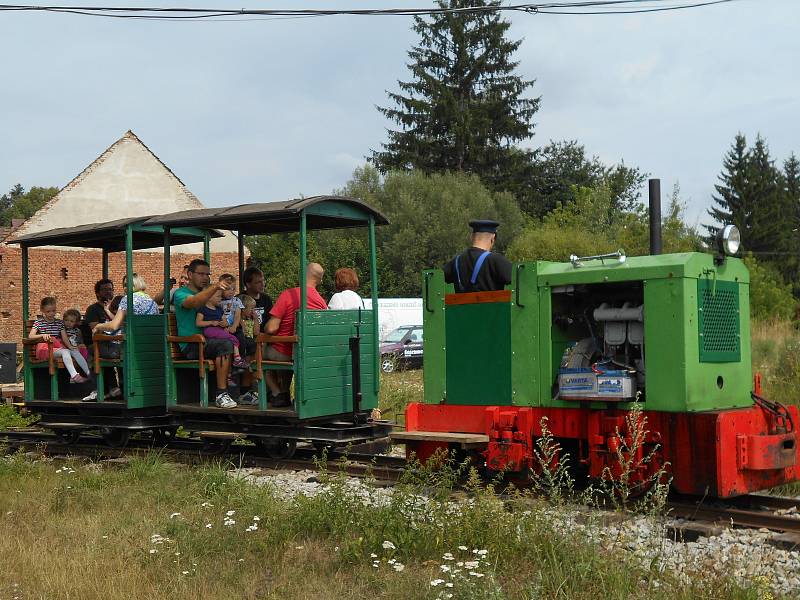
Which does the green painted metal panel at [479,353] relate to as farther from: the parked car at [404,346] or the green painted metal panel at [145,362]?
the parked car at [404,346]

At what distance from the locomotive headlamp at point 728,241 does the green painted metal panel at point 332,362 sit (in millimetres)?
3913

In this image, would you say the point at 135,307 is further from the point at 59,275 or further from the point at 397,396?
the point at 59,275

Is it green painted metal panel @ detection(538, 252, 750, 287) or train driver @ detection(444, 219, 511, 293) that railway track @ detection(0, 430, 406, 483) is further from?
green painted metal panel @ detection(538, 252, 750, 287)

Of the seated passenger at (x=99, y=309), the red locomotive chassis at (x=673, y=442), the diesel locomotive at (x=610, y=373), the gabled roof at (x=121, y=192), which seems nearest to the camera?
the red locomotive chassis at (x=673, y=442)

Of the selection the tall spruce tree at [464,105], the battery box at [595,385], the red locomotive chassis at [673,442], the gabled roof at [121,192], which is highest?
the tall spruce tree at [464,105]

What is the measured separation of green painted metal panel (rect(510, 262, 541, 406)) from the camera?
7.15 m

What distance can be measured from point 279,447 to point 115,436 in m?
2.64

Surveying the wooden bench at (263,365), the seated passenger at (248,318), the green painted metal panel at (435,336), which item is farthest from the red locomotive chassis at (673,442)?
the seated passenger at (248,318)

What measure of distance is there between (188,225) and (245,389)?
1934mm

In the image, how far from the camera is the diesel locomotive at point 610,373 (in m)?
6.37

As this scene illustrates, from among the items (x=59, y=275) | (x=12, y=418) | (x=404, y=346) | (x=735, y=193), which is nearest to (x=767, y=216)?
(x=735, y=193)

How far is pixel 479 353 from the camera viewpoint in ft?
24.7

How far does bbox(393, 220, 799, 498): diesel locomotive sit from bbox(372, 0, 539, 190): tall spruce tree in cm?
4179

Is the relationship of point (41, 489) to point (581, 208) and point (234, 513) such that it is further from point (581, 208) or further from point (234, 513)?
point (581, 208)
